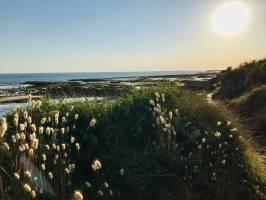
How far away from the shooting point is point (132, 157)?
7180mm

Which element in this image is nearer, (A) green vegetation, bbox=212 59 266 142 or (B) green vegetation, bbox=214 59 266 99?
(A) green vegetation, bbox=212 59 266 142

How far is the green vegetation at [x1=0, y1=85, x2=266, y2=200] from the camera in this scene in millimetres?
6211

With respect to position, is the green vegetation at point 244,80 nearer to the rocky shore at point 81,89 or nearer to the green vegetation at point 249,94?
the green vegetation at point 249,94

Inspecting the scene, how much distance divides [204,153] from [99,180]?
6.86 feet

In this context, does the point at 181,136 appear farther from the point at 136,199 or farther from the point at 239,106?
the point at 239,106

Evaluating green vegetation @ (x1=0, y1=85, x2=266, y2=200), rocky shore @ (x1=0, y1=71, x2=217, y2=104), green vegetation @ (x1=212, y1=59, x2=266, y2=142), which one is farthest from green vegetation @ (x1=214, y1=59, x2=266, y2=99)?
green vegetation @ (x1=0, y1=85, x2=266, y2=200)

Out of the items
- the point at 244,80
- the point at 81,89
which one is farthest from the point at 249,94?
the point at 81,89

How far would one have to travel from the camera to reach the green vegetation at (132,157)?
6211 millimetres

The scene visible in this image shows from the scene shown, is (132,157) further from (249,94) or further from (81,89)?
(81,89)

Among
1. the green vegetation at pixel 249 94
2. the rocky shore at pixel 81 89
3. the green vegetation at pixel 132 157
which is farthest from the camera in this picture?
the green vegetation at pixel 249 94

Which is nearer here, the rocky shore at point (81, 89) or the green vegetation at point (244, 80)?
the rocky shore at point (81, 89)

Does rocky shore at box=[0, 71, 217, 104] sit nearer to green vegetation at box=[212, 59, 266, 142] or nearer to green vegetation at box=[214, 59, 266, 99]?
green vegetation at box=[212, 59, 266, 142]

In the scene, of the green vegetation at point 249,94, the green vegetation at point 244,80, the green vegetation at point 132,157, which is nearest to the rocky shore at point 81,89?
the green vegetation at point 132,157

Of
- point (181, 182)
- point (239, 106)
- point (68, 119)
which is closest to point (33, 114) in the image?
point (68, 119)
